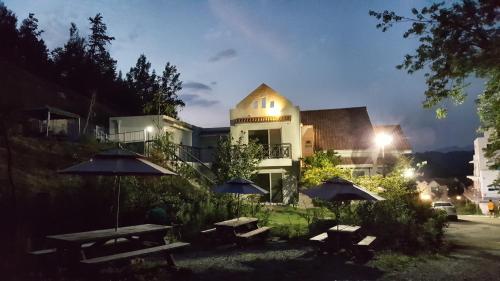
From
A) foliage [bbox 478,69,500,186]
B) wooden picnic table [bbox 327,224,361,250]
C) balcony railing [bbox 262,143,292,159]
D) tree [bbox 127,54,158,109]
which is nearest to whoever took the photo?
wooden picnic table [bbox 327,224,361,250]

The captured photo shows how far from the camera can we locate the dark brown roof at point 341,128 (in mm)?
29594

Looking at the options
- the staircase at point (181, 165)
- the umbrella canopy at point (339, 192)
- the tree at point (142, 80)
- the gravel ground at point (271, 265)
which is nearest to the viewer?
the gravel ground at point (271, 265)

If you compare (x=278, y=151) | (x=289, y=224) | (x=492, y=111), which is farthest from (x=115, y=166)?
(x=278, y=151)

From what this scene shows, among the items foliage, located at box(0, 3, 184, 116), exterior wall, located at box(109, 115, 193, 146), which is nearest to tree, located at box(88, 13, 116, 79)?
foliage, located at box(0, 3, 184, 116)

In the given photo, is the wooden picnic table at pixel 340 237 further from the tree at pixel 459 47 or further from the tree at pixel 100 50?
the tree at pixel 100 50

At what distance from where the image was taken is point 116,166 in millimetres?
7984

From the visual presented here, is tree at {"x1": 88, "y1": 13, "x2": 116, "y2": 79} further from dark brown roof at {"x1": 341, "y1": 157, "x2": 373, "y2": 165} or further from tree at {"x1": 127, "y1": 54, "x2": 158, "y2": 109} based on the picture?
dark brown roof at {"x1": 341, "y1": 157, "x2": 373, "y2": 165}

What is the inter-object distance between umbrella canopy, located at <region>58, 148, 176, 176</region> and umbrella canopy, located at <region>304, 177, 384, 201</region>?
14.3ft

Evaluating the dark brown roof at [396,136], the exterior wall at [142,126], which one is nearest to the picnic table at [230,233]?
the exterior wall at [142,126]

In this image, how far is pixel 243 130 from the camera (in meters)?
27.0

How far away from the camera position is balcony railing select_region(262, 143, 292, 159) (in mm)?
26062

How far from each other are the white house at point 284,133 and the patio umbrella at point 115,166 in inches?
649

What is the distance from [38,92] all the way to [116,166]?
40.2 m

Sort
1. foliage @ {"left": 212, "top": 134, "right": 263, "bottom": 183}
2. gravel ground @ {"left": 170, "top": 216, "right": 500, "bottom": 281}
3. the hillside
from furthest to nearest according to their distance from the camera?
the hillside
foliage @ {"left": 212, "top": 134, "right": 263, "bottom": 183}
gravel ground @ {"left": 170, "top": 216, "right": 500, "bottom": 281}
